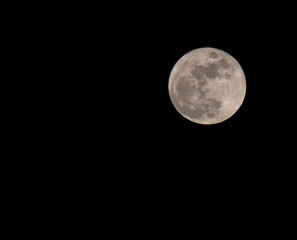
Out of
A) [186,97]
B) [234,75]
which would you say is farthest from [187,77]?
[234,75]

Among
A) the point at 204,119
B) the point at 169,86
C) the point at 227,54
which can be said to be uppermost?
the point at 227,54

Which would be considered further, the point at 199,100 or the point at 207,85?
the point at 199,100

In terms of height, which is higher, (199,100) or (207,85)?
(207,85)

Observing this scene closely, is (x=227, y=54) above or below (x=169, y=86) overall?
above

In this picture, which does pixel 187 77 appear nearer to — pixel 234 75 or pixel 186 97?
pixel 186 97

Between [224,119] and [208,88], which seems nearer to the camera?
[208,88]

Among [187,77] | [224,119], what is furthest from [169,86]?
[224,119]
